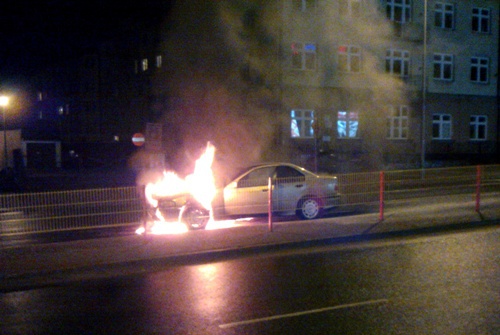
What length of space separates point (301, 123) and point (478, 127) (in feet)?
46.5

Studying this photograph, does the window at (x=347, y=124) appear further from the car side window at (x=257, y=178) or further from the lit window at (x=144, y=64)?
the car side window at (x=257, y=178)

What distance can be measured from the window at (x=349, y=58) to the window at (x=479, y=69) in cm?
947

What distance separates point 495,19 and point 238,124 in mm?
20147

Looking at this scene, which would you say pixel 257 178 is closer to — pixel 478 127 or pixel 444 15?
pixel 444 15

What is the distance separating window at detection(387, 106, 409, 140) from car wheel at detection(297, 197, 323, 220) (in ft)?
67.0

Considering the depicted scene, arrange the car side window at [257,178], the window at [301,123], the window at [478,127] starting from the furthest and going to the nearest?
the window at [478,127] → the window at [301,123] → the car side window at [257,178]

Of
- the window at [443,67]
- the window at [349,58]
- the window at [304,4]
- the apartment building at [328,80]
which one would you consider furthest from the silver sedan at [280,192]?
the window at [443,67]

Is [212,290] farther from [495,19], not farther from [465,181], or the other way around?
[495,19]

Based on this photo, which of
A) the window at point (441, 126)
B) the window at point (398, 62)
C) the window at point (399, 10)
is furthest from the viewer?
the window at point (441, 126)

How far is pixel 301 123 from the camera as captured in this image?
29.3 metres

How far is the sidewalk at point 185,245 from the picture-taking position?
830 cm

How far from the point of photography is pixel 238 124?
91.2ft

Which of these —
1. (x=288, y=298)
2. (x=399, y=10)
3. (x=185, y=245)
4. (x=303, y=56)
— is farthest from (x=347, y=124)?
(x=288, y=298)

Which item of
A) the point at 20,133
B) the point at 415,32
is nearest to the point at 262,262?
the point at 415,32
